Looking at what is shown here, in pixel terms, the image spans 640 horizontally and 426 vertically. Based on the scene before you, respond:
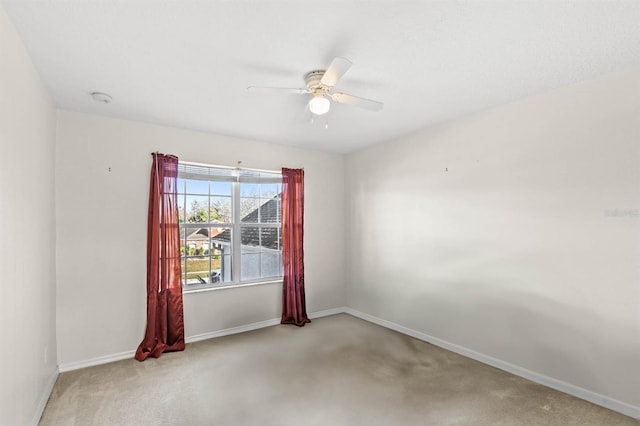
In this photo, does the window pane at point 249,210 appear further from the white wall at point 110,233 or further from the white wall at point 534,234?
the white wall at point 534,234

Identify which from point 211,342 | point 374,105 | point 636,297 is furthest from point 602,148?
point 211,342

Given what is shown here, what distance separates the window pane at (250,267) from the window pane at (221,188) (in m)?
0.90

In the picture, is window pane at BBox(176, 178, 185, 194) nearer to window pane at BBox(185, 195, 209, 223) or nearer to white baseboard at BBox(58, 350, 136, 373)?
window pane at BBox(185, 195, 209, 223)

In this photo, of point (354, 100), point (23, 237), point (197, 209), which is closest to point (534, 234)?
point (354, 100)

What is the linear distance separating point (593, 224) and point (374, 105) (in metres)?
2.01

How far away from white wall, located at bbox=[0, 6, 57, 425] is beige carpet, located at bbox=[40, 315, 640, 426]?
18.9 inches

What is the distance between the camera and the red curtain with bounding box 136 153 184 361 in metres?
3.52

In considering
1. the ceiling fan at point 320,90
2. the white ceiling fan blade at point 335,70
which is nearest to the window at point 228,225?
the ceiling fan at point 320,90

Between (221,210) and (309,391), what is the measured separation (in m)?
2.52

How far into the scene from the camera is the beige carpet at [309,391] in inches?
91.9

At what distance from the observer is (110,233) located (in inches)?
134

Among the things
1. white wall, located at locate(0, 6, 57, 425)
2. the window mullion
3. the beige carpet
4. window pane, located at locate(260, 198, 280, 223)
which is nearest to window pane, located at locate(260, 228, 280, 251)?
window pane, located at locate(260, 198, 280, 223)

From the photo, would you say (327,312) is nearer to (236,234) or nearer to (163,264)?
(236,234)

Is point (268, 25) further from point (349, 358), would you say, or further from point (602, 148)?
point (349, 358)
